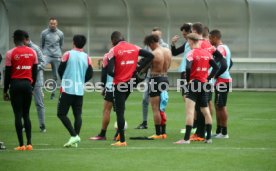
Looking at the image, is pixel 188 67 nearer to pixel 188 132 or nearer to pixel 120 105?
pixel 188 132

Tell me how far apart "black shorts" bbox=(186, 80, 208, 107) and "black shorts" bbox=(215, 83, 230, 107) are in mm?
1070

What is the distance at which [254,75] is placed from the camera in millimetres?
32031

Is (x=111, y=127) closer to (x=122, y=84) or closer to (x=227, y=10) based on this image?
(x=122, y=84)

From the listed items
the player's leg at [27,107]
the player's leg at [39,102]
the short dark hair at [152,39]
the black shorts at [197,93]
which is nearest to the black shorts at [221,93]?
the black shorts at [197,93]

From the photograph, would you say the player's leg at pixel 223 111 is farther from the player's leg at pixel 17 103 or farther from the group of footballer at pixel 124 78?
Result: the player's leg at pixel 17 103

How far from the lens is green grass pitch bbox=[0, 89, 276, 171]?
12570 mm

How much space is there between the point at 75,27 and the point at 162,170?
71.1 feet

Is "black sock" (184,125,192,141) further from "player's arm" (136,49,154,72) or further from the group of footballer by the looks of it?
"player's arm" (136,49,154,72)

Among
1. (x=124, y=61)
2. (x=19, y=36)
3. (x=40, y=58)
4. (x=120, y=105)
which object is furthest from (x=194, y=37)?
(x=40, y=58)

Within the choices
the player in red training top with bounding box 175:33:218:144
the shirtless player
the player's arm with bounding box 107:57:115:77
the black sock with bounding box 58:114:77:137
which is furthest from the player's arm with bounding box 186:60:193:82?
the black sock with bounding box 58:114:77:137

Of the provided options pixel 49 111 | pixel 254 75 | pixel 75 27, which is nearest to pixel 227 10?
pixel 254 75

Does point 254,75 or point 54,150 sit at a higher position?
point 254,75

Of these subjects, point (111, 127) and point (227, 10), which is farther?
point (227, 10)

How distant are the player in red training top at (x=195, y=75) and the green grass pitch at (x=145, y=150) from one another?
1.51 ft
